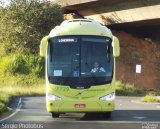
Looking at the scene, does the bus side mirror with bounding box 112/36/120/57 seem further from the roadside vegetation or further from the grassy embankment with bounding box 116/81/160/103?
the roadside vegetation

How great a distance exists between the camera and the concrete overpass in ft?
134

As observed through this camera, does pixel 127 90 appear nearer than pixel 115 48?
No

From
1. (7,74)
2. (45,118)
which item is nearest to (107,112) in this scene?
(45,118)

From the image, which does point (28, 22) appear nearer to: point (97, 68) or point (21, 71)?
point (21, 71)

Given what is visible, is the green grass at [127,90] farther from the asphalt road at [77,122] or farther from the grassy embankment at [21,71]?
the asphalt road at [77,122]

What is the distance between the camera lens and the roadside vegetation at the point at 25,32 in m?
50.6

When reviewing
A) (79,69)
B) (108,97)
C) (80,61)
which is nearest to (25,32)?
(80,61)

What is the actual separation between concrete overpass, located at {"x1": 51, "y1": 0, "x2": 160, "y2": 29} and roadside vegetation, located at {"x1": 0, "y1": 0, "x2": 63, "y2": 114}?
2.10m

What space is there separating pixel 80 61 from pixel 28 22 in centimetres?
3218

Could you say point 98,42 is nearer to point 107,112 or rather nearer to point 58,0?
point 107,112

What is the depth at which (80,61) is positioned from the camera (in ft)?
63.2

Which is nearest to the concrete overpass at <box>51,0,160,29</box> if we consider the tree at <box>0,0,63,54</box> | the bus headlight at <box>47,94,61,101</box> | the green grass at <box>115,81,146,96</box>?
the tree at <box>0,0,63,54</box>

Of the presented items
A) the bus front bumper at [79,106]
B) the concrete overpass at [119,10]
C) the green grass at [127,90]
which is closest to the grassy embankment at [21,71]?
the concrete overpass at [119,10]

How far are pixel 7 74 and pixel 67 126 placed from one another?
A: 34261mm
